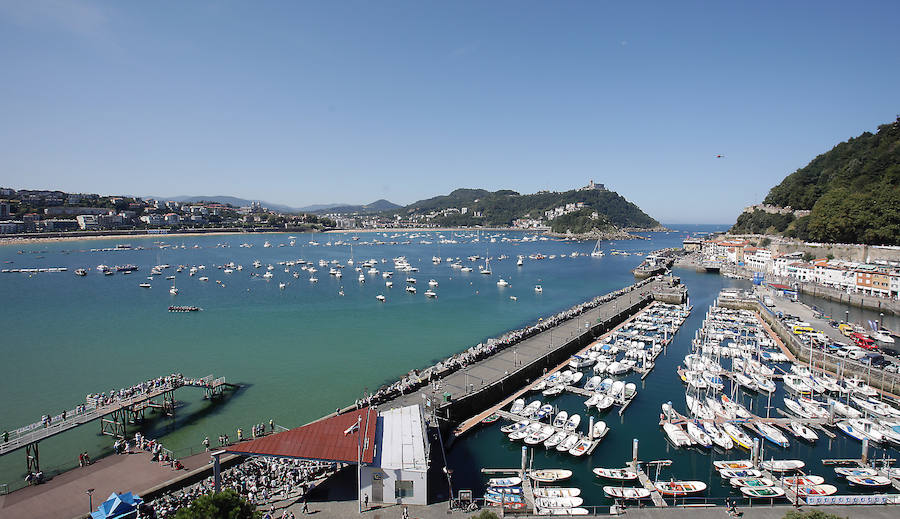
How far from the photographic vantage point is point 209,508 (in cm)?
713

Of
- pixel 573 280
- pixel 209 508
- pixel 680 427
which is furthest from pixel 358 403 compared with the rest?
pixel 573 280

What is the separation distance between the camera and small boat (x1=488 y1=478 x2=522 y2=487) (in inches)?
470

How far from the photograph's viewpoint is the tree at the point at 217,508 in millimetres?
7078

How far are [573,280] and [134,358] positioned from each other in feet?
155

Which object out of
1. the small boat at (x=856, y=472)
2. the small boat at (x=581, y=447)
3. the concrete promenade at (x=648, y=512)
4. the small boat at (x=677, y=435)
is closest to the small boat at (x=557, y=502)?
the concrete promenade at (x=648, y=512)

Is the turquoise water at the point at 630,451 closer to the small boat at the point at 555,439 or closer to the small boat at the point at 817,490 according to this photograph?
the small boat at the point at 555,439

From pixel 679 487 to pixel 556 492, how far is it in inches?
139

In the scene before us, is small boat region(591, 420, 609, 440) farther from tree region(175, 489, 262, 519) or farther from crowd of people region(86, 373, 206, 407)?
crowd of people region(86, 373, 206, 407)

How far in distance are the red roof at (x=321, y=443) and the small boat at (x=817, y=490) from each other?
11.4 m

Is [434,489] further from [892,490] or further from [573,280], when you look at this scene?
[573,280]

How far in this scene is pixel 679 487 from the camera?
39.7ft

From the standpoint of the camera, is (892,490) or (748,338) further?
(748,338)

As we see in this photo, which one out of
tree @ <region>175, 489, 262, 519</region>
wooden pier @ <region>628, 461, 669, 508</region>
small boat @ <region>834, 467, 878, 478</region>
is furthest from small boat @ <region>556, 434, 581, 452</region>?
tree @ <region>175, 489, 262, 519</region>

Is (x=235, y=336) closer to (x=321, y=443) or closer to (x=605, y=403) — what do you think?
(x=321, y=443)
